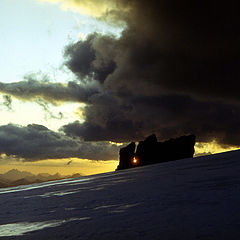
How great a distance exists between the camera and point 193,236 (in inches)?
390

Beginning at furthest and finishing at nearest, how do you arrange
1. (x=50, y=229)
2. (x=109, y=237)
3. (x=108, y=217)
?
(x=108, y=217) < (x=50, y=229) < (x=109, y=237)

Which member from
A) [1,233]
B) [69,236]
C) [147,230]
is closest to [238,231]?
[147,230]

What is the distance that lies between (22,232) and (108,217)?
15.4ft

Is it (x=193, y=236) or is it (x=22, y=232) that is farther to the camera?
(x=22, y=232)

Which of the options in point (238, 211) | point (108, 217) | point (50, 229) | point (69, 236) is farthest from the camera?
point (108, 217)

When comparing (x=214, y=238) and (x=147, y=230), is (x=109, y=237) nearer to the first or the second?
(x=147, y=230)

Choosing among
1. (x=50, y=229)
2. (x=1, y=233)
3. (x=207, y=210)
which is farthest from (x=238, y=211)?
(x=1, y=233)

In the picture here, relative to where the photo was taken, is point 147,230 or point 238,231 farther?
point 147,230

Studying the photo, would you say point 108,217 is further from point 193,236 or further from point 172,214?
point 193,236

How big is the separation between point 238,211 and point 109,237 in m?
6.44

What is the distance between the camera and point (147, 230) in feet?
38.2

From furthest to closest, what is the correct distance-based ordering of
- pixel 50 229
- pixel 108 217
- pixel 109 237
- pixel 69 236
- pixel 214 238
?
pixel 108 217
pixel 50 229
pixel 69 236
pixel 109 237
pixel 214 238

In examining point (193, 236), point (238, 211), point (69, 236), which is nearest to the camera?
point (193, 236)

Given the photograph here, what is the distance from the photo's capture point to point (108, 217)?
1573cm
